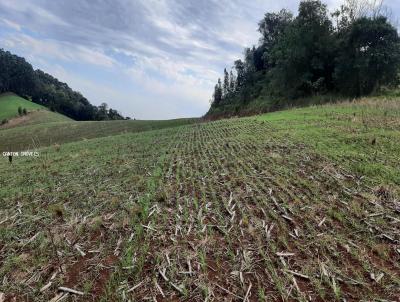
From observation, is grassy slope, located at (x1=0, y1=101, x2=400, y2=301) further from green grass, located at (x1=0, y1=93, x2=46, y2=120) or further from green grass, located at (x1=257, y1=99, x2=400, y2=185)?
green grass, located at (x1=0, y1=93, x2=46, y2=120)

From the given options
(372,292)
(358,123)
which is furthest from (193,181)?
(358,123)

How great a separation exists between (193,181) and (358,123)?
32.0 ft

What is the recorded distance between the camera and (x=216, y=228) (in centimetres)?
591

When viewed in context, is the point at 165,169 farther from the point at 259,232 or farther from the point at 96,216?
the point at 259,232

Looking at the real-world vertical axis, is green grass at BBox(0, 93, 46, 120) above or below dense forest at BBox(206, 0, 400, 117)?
below

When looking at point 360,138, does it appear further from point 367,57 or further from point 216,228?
point 367,57

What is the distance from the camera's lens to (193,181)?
8.59 metres

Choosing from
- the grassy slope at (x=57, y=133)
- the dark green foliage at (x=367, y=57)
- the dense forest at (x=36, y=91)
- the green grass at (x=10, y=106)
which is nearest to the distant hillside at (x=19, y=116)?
the green grass at (x=10, y=106)

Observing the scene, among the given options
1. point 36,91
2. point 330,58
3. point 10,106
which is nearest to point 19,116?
point 10,106

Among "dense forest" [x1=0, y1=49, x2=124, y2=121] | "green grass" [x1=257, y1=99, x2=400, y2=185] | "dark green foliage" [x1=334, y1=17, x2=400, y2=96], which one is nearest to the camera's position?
"green grass" [x1=257, y1=99, x2=400, y2=185]

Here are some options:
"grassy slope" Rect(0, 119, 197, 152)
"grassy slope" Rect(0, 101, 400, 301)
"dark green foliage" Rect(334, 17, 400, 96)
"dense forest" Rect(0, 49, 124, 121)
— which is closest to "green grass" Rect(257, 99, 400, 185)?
"grassy slope" Rect(0, 101, 400, 301)

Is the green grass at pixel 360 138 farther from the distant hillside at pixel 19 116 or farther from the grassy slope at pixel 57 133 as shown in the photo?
the distant hillside at pixel 19 116

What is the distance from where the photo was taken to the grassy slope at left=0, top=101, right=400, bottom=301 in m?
4.46

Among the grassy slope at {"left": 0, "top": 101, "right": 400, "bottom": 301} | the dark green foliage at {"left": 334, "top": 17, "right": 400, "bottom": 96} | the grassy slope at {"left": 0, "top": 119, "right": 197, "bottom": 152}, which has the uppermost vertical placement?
the dark green foliage at {"left": 334, "top": 17, "right": 400, "bottom": 96}
